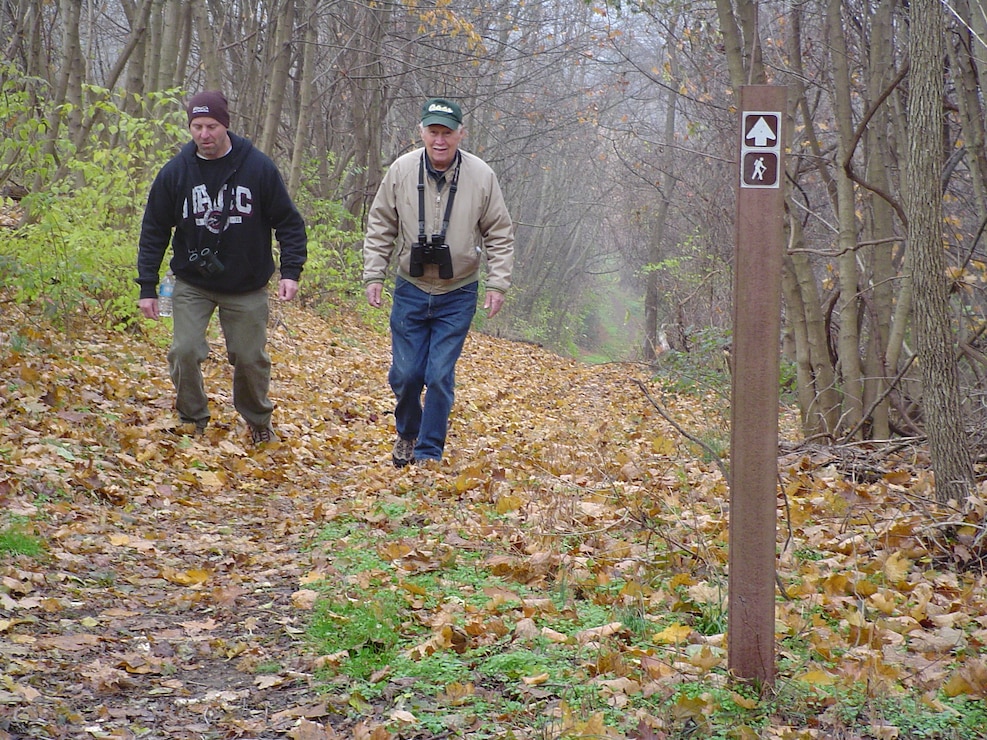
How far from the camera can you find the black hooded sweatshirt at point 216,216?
21.7 ft

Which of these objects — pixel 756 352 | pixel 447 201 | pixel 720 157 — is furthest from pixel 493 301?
pixel 720 157

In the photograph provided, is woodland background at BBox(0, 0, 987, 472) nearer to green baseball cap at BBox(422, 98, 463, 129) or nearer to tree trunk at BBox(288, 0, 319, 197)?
tree trunk at BBox(288, 0, 319, 197)

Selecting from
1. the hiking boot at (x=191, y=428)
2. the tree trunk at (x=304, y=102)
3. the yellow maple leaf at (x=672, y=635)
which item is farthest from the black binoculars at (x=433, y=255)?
the tree trunk at (x=304, y=102)

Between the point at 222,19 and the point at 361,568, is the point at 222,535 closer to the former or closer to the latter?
the point at 361,568

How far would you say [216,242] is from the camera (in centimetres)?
671

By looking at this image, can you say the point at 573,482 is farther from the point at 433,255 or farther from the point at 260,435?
the point at 260,435

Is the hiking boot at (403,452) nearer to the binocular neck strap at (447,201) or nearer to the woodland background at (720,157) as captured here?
the binocular neck strap at (447,201)

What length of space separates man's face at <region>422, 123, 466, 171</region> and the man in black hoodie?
115 centimetres

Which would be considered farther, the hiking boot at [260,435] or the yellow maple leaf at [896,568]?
the hiking boot at [260,435]

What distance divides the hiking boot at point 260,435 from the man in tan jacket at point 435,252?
1.17m

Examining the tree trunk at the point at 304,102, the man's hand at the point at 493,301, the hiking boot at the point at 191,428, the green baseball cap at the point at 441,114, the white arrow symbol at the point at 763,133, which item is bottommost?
the hiking boot at the point at 191,428

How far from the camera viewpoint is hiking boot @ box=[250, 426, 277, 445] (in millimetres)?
7402

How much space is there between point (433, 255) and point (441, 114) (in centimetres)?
86

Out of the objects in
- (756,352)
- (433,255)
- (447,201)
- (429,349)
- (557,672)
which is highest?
(447,201)
